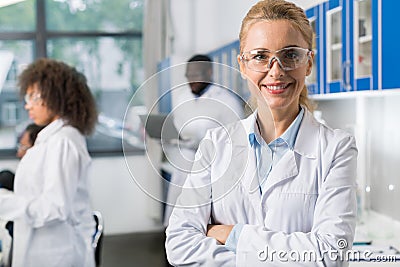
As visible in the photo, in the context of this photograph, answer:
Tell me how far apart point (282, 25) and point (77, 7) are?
4322 mm

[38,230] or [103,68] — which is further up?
[103,68]

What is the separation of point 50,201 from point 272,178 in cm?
120

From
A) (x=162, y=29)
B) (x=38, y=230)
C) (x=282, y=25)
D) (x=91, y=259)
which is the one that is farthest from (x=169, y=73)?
(x=162, y=29)

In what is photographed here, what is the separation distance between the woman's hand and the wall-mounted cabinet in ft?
3.86

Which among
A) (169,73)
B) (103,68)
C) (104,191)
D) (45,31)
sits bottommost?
(104,191)

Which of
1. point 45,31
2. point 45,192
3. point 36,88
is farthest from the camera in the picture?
point 45,31

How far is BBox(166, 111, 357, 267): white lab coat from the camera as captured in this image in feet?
3.51

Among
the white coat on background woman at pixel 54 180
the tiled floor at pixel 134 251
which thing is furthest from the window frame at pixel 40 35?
the white coat on background woman at pixel 54 180

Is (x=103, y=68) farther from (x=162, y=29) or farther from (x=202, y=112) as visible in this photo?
(x=202, y=112)

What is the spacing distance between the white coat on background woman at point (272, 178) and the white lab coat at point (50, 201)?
3.42 feet

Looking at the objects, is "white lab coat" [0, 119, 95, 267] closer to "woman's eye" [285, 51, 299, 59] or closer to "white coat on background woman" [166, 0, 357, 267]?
"white coat on background woman" [166, 0, 357, 267]

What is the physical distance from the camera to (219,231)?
1.12m

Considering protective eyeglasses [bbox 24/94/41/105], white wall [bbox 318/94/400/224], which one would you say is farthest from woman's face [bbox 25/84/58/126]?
white wall [bbox 318/94/400/224]

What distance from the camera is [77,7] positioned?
506cm
